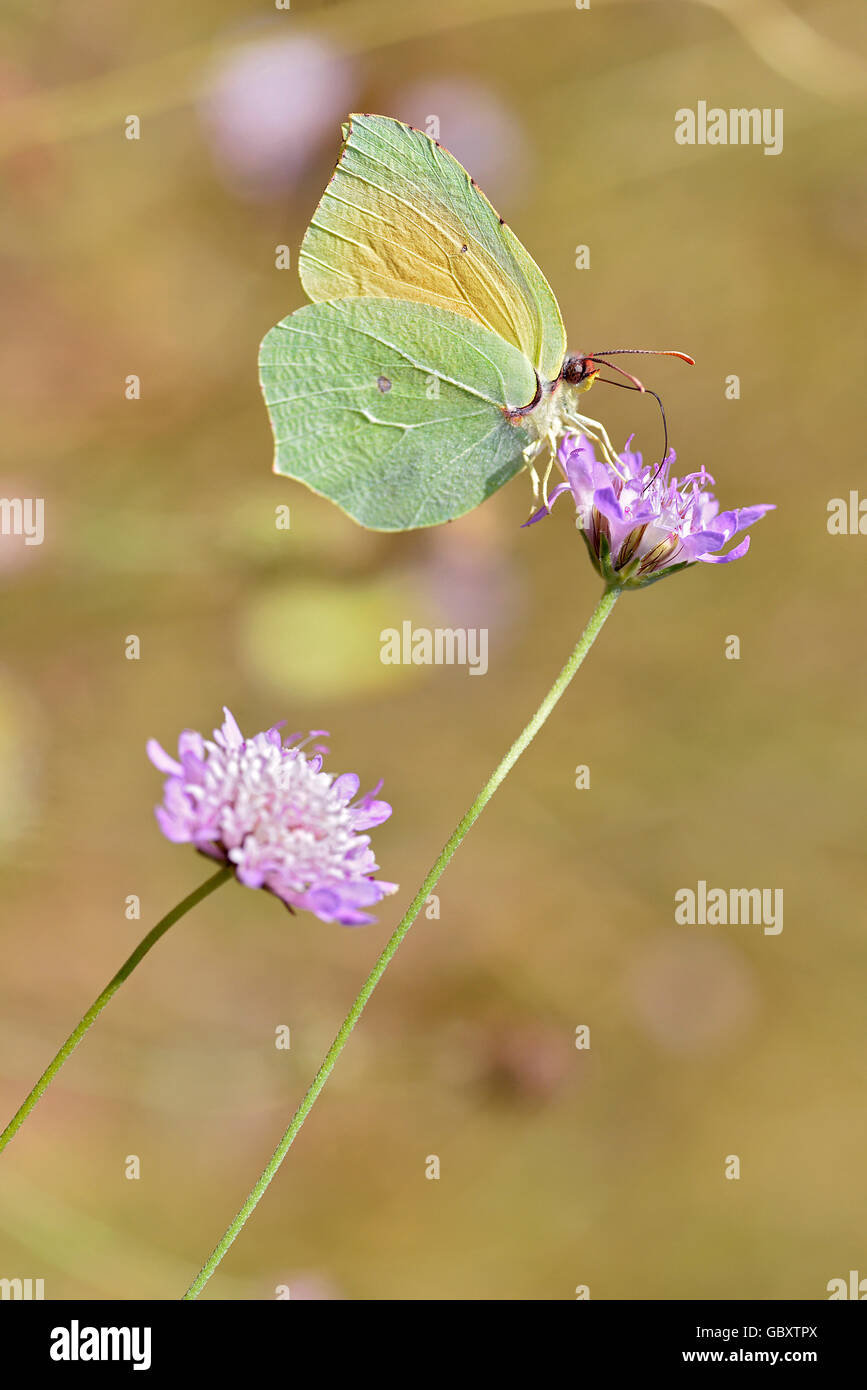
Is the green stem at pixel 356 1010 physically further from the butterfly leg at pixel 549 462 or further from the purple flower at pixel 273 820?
the butterfly leg at pixel 549 462

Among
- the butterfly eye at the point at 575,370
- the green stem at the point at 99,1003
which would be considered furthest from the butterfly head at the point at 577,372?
the green stem at the point at 99,1003

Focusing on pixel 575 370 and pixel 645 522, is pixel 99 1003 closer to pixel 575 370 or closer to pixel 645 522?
pixel 645 522

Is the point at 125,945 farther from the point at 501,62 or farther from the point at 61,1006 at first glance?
the point at 501,62

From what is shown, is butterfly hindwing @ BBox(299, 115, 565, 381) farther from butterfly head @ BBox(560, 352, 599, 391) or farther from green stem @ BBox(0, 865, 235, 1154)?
green stem @ BBox(0, 865, 235, 1154)

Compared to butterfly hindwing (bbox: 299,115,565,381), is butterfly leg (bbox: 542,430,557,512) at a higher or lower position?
lower

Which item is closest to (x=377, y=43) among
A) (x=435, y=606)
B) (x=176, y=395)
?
(x=176, y=395)

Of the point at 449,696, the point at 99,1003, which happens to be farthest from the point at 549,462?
the point at 449,696

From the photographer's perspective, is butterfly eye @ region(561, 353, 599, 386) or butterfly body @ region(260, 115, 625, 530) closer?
butterfly body @ region(260, 115, 625, 530)

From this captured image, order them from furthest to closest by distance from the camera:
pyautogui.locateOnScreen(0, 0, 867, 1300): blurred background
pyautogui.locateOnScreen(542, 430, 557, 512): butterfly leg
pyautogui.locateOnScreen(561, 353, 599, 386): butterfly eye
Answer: pyautogui.locateOnScreen(0, 0, 867, 1300): blurred background < pyautogui.locateOnScreen(561, 353, 599, 386): butterfly eye < pyautogui.locateOnScreen(542, 430, 557, 512): butterfly leg

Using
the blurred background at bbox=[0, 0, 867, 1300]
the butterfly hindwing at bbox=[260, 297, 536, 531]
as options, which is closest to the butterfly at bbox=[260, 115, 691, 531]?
the butterfly hindwing at bbox=[260, 297, 536, 531]
